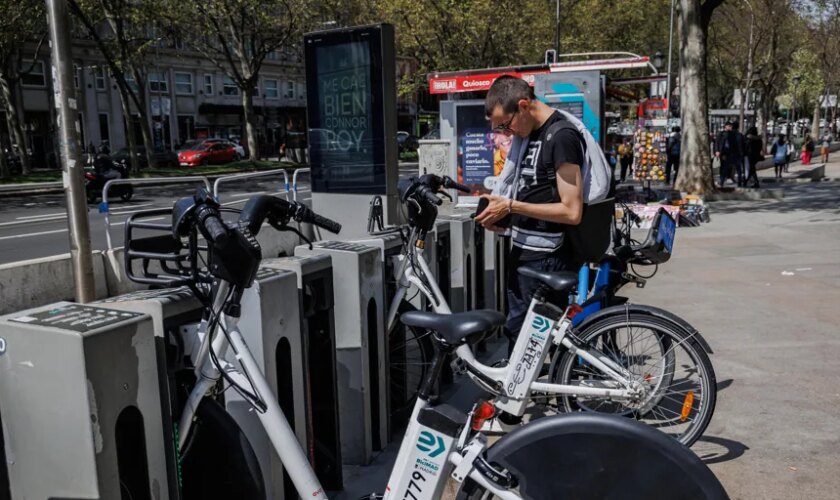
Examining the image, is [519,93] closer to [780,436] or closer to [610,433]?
[610,433]

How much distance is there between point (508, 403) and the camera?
338 cm

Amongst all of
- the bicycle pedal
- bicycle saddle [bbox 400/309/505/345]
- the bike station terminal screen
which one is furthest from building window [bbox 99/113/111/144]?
bicycle saddle [bbox 400/309/505/345]

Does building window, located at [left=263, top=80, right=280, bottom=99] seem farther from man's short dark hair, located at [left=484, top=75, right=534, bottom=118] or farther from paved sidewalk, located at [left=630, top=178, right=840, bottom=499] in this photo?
man's short dark hair, located at [left=484, top=75, right=534, bottom=118]

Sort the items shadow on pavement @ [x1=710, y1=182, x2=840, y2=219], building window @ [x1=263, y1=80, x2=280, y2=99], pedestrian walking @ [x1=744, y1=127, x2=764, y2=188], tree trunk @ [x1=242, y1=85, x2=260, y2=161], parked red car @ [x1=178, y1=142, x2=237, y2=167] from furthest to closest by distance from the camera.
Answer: building window @ [x1=263, y1=80, x2=280, y2=99] → parked red car @ [x1=178, y1=142, x2=237, y2=167] → tree trunk @ [x1=242, y1=85, x2=260, y2=161] → pedestrian walking @ [x1=744, y1=127, x2=764, y2=188] → shadow on pavement @ [x1=710, y1=182, x2=840, y2=219]

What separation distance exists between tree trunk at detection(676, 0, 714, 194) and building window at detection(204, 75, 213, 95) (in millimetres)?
42884

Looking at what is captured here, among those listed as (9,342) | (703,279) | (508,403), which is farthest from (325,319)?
(703,279)

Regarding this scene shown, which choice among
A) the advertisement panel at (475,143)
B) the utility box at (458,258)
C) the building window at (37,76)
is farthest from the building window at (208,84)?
the utility box at (458,258)

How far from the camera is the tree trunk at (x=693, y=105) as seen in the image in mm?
18062

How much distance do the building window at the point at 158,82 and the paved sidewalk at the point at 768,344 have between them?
1767 inches

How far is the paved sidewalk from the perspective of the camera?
3766mm

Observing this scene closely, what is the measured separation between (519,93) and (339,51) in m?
4.91

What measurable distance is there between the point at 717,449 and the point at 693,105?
16.0 meters

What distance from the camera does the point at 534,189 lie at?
371cm

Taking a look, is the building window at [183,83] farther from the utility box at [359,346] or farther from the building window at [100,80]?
the utility box at [359,346]
